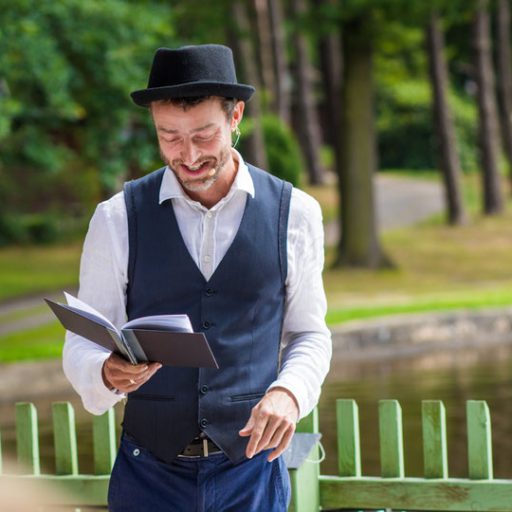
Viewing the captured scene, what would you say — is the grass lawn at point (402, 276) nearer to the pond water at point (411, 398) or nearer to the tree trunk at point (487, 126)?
the tree trunk at point (487, 126)

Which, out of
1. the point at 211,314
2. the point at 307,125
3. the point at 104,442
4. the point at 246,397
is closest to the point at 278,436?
the point at 246,397

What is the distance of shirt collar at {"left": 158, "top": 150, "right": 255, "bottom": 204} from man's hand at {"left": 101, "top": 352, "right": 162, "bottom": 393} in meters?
0.41

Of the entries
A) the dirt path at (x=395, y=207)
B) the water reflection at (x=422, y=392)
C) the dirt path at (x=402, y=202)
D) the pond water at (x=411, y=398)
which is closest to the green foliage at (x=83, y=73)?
the dirt path at (x=395, y=207)

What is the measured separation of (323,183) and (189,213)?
115 ft

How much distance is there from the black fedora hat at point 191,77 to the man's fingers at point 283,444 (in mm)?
762

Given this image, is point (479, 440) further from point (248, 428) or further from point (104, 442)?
point (248, 428)

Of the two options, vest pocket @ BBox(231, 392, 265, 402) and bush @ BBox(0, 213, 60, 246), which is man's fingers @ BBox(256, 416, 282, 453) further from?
bush @ BBox(0, 213, 60, 246)

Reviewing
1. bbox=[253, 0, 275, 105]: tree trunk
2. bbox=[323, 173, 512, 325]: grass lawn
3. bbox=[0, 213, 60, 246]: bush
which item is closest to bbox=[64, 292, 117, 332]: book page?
bbox=[323, 173, 512, 325]: grass lawn

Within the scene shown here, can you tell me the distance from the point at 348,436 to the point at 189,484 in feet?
4.84

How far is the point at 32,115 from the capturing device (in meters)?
19.0

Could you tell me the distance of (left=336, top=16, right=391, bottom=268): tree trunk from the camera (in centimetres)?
2197

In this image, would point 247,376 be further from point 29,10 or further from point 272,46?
point 272,46

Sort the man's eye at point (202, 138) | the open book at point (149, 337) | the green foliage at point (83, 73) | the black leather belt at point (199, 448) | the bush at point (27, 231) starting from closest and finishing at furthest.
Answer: the open book at point (149, 337), the man's eye at point (202, 138), the black leather belt at point (199, 448), the green foliage at point (83, 73), the bush at point (27, 231)

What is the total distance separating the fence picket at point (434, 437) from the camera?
4484 mm
